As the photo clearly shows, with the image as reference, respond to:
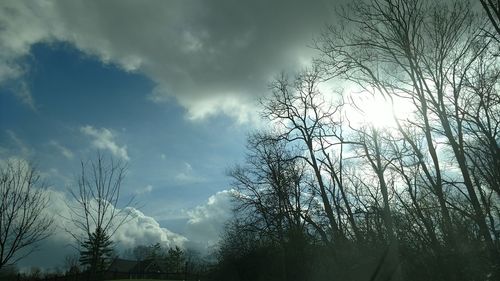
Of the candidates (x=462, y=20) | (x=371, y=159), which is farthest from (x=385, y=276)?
(x=462, y=20)

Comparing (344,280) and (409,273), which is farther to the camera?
(344,280)

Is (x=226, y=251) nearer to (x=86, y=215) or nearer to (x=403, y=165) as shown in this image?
(x=403, y=165)

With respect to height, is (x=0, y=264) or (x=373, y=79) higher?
(x=373, y=79)

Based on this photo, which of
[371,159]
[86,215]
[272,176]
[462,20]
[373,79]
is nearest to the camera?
[86,215]

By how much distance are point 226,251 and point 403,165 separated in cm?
2268

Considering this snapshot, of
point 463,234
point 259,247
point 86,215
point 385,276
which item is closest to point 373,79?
point 463,234

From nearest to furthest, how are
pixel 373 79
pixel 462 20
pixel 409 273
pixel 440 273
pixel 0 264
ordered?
pixel 440 273 → pixel 0 264 → pixel 409 273 → pixel 462 20 → pixel 373 79

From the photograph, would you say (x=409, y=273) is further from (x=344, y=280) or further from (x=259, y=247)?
(x=259, y=247)

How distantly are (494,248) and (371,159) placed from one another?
895cm

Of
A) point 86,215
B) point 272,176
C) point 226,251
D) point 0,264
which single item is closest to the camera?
point 86,215

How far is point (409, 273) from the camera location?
13.7 m

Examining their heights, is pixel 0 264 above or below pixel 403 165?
below

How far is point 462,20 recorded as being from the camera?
1557 cm

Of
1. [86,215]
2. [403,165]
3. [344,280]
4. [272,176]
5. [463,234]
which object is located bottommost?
[344,280]
